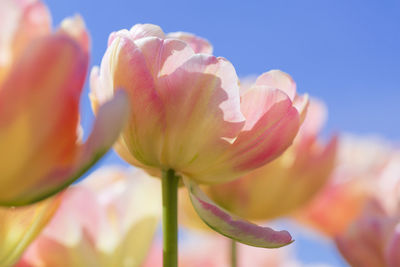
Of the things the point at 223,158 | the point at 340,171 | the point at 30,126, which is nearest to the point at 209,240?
the point at 340,171

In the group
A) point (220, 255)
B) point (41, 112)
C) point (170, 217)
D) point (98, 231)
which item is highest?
point (41, 112)

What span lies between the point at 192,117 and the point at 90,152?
0.12 metres

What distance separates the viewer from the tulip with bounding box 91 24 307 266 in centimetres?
41

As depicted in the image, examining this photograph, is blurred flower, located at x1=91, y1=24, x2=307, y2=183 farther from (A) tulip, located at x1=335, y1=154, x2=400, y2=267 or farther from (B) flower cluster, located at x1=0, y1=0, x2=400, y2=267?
(A) tulip, located at x1=335, y1=154, x2=400, y2=267

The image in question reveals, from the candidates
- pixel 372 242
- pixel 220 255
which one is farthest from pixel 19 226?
pixel 220 255

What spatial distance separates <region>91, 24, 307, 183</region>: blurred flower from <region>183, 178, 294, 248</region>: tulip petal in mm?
38

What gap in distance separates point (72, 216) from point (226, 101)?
0.23 m

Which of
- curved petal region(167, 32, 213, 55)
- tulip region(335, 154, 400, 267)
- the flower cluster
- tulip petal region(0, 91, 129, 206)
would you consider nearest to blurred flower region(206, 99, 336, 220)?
the flower cluster

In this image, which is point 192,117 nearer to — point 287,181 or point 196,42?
point 196,42

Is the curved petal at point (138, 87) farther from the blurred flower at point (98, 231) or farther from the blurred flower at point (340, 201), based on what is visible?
the blurred flower at point (340, 201)

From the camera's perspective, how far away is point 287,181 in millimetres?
753

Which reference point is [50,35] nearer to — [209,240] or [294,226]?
[209,240]

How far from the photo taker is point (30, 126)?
30 cm

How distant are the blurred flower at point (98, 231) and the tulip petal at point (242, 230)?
172 millimetres
